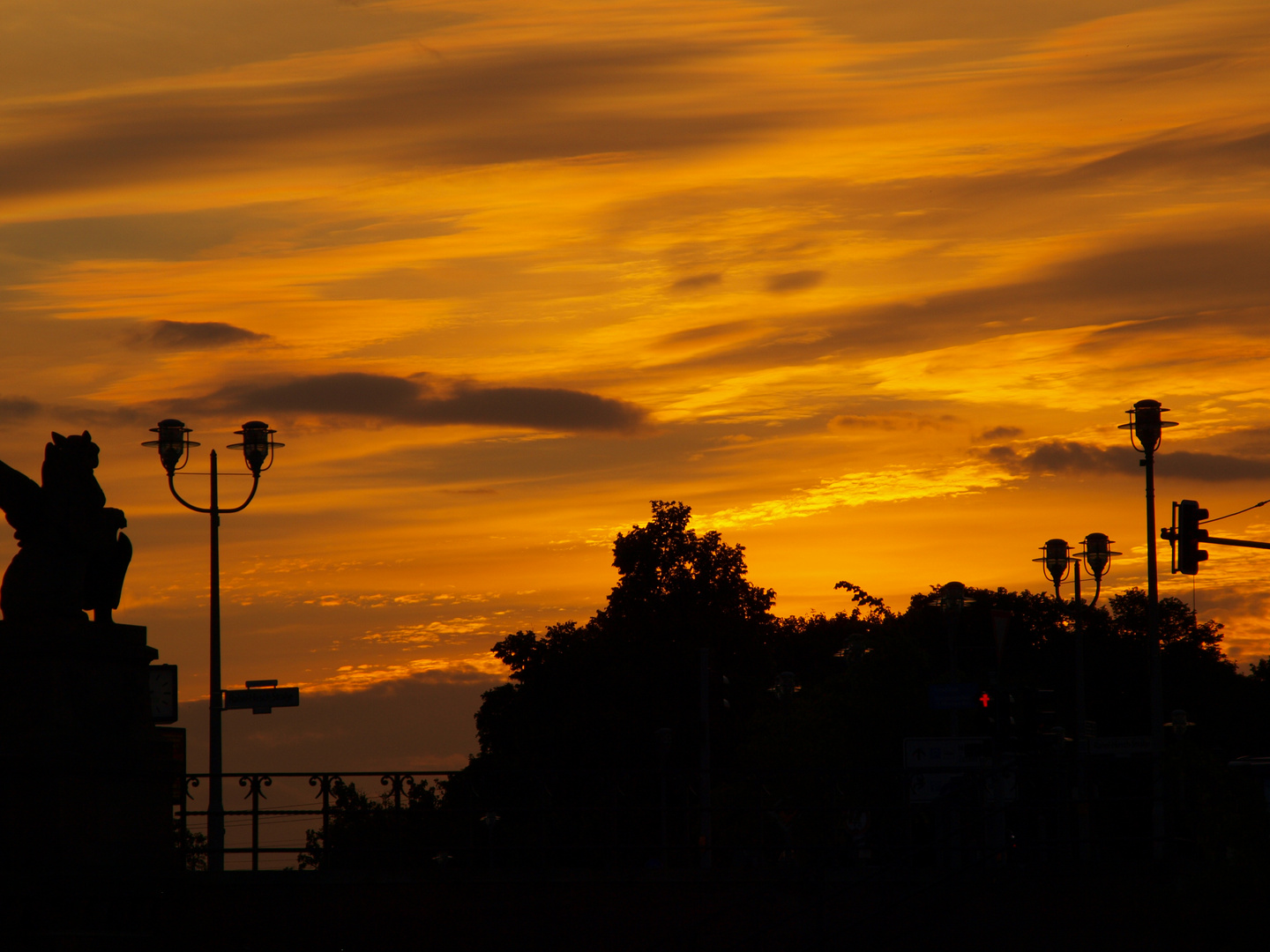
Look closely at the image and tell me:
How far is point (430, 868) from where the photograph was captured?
19219 mm

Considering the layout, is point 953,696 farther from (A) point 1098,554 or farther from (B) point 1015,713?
(A) point 1098,554

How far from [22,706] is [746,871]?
8163 millimetres

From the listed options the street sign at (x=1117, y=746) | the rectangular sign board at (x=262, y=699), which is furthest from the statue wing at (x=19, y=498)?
the street sign at (x=1117, y=746)

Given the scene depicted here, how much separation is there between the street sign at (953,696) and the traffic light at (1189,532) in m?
8.73

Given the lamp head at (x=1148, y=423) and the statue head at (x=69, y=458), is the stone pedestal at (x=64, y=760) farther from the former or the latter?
the lamp head at (x=1148, y=423)

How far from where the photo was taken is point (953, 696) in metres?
20.8

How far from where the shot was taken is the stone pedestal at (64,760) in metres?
17.1

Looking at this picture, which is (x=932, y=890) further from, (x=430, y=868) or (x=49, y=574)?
(x=49, y=574)

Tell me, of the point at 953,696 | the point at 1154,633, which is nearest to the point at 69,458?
the point at 953,696

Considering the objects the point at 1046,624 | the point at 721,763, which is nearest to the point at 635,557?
the point at 721,763

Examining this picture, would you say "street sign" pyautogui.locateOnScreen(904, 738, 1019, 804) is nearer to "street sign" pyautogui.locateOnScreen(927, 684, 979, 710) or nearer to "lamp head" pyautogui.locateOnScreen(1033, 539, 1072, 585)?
"street sign" pyautogui.locateOnScreen(927, 684, 979, 710)

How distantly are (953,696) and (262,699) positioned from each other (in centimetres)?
1213

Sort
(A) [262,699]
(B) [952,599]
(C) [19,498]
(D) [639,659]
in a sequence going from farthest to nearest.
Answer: (D) [639,659], (B) [952,599], (A) [262,699], (C) [19,498]

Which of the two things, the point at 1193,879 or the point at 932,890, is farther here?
the point at 932,890
